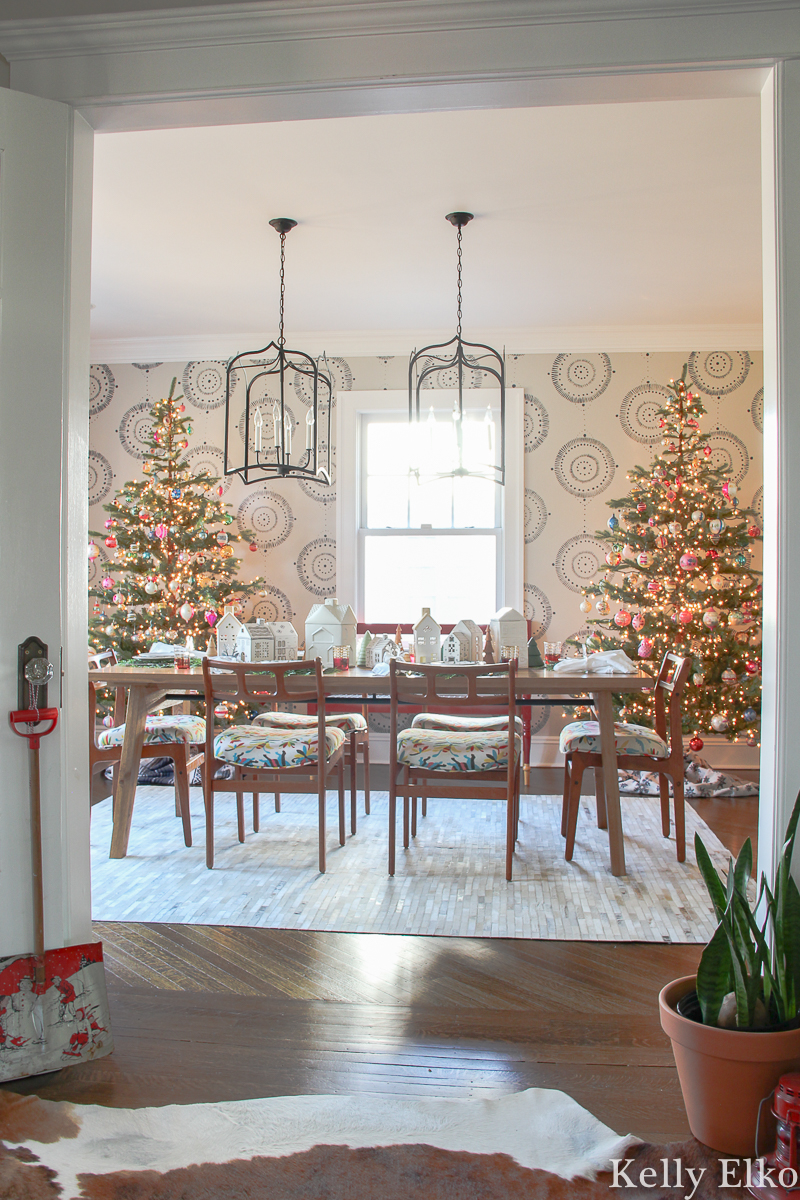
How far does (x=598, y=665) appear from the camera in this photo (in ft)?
11.1

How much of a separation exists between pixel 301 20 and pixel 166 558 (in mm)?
3768

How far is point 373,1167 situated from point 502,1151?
0.26m

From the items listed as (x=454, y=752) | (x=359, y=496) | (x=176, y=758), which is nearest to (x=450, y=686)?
(x=454, y=752)

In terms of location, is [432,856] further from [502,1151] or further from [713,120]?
[713,120]

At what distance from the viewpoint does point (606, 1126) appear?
5.36 feet

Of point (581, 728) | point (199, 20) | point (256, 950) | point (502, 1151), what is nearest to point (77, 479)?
point (199, 20)

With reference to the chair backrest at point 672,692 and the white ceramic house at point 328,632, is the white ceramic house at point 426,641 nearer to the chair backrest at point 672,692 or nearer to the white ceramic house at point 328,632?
the white ceramic house at point 328,632

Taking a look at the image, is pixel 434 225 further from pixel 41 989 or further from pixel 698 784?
pixel 41 989

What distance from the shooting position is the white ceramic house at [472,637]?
364 cm

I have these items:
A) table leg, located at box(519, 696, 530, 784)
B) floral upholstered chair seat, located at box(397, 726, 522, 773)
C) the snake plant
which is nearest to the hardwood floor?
the snake plant

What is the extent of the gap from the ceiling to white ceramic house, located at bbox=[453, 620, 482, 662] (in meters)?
1.91

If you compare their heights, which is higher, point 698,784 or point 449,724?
point 449,724

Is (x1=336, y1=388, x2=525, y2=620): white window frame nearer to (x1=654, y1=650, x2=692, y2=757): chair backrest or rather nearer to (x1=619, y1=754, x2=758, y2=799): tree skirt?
(x1=619, y1=754, x2=758, y2=799): tree skirt

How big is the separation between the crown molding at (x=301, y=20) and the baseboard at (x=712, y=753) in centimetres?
414
